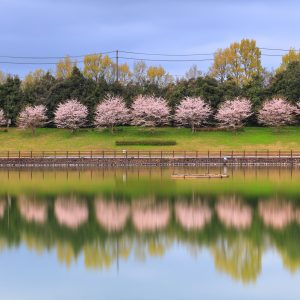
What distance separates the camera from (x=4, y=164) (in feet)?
191

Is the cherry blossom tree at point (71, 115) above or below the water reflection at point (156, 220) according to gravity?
above

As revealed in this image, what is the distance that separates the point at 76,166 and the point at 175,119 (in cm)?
2507

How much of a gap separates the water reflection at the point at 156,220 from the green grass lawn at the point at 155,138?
26.6 meters

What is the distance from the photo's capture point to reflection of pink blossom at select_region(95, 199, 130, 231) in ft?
84.3

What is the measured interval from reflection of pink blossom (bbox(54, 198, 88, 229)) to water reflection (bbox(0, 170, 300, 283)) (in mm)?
45

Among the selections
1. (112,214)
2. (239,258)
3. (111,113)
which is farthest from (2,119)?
(239,258)

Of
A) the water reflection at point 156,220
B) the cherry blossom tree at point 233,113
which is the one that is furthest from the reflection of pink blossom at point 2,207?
the cherry blossom tree at point 233,113

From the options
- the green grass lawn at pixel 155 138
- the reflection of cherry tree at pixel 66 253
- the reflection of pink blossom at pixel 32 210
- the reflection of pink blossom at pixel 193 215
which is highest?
the green grass lawn at pixel 155 138

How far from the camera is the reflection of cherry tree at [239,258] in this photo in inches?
712

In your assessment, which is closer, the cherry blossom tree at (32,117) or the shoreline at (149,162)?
the shoreline at (149,162)

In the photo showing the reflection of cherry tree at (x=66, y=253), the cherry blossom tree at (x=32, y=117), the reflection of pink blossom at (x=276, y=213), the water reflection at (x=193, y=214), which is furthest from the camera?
the cherry blossom tree at (x=32, y=117)

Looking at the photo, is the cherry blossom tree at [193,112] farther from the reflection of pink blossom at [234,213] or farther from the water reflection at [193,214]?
the water reflection at [193,214]

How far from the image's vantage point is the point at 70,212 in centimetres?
2911

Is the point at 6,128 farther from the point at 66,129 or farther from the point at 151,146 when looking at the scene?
the point at 151,146
